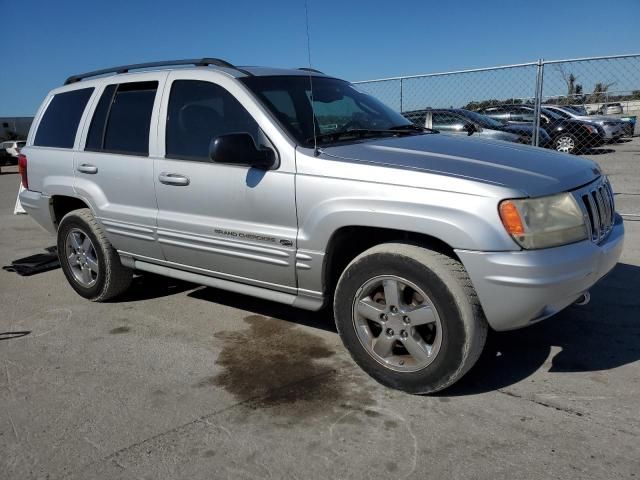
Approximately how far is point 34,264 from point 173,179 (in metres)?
3.16

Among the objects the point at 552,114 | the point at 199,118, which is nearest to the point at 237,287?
the point at 199,118

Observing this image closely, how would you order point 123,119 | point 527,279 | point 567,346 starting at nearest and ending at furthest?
point 527,279, point 567,346, point 123,119

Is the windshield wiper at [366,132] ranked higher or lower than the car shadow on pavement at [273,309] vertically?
higher

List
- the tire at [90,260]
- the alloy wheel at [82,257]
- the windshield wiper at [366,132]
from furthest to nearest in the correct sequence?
the alloy wheel at [82,257] < the tire at [90,260] < the windshield wiper at [366,132]

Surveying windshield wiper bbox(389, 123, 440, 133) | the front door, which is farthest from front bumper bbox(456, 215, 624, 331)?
windshield wiper bbox(389, 123, 440, 133)

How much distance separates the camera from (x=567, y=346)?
362cm

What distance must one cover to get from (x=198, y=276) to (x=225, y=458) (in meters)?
1.75

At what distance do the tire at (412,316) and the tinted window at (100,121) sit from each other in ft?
8.44

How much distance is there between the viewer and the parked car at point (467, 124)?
9.90m

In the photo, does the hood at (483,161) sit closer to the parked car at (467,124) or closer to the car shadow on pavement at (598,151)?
the parked car at (467,124)

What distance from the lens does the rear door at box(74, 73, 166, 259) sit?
13.6 feet

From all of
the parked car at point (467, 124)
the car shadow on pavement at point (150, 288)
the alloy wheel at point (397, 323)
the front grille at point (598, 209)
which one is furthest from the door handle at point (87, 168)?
the parked car at point (467, 124)

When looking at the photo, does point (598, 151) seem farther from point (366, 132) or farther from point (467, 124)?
point (366, 132)

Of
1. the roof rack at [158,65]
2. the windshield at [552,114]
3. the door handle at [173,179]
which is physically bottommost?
the windshield at [552,114]
